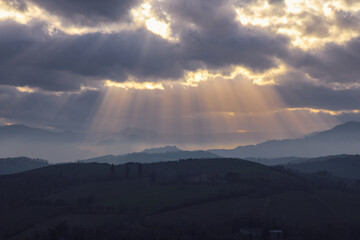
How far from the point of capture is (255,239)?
196m

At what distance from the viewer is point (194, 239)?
596ft

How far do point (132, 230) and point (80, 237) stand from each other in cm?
2306

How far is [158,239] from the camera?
17600cm

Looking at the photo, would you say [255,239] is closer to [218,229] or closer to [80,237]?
[218,229]

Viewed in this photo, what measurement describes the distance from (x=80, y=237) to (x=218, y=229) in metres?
63.4

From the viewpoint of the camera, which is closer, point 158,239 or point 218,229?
point 158,239

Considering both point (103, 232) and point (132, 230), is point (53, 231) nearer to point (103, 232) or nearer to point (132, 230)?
point (103, 232)

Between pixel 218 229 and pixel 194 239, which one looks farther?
pixel 218 229

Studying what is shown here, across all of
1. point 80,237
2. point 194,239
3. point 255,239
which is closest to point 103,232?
point 80,237

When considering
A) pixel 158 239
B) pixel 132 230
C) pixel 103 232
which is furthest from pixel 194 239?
pixel 103 232

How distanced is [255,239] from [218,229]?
1763 cm

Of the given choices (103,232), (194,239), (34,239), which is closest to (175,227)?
(194,239)

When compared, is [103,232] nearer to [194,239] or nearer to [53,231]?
[53,231]

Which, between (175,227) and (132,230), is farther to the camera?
(175,227)
